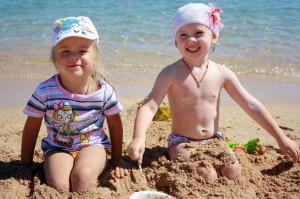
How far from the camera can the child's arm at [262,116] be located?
2.99 meters

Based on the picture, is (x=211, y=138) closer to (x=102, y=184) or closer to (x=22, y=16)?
(x=102, y=184)

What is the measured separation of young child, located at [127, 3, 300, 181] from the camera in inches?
116

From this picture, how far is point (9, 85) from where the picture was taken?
5.13m

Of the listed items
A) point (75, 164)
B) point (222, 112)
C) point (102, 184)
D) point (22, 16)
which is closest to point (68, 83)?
point (75, 164)

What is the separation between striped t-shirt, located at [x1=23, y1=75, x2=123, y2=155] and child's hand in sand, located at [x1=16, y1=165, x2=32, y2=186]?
20 cm

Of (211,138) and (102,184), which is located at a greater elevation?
(211,138)

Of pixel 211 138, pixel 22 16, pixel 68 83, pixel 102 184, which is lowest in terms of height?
pixel 102 184

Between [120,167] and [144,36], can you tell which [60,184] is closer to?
[120,167]

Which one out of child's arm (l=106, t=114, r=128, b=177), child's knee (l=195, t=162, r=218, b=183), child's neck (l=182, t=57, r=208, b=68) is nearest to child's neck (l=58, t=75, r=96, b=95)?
child's arm (l=106, t=114, r=128, b=177)

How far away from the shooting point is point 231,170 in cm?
282

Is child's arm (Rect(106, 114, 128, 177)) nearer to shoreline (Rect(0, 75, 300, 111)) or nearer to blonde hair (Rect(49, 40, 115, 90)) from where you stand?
blonde hair (Rect(49, 40, 115, 90))

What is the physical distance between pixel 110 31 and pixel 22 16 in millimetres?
2844

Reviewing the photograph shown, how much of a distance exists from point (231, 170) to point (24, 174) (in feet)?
4.86

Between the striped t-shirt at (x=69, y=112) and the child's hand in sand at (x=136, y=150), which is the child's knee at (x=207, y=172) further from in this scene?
the striped t-shirt at (x=69, y=112)
